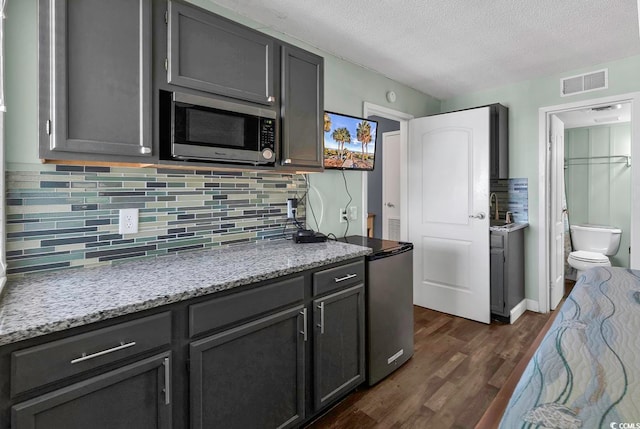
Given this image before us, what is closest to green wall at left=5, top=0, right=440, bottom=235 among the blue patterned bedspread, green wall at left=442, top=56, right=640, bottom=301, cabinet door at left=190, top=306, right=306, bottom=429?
green wall at left=442, top=56, right=640, bottom=301

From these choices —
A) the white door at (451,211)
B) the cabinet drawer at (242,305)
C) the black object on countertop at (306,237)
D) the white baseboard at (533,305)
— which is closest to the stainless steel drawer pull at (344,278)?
the cabinet drawer at (242,305)

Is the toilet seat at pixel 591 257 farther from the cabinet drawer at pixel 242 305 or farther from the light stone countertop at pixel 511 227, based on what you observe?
the cabinet drawer at pixel 242 305

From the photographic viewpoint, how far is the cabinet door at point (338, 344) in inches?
69.5

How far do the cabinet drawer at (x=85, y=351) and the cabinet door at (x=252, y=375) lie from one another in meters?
0.18

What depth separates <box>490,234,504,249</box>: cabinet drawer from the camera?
10.2 feet

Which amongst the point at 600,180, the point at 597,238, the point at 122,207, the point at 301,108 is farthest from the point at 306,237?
the point at 600,180

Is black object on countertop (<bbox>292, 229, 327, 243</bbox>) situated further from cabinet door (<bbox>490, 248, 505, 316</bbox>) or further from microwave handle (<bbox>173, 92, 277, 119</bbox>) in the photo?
cabinet door (<bbox>490, 248, 505, 316</bbox>)

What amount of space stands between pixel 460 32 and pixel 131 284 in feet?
8.57

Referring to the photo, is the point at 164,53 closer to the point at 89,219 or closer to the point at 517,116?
the point at 89,219

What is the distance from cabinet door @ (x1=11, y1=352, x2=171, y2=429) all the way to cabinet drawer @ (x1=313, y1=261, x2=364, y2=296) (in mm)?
800

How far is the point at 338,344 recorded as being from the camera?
1881mm

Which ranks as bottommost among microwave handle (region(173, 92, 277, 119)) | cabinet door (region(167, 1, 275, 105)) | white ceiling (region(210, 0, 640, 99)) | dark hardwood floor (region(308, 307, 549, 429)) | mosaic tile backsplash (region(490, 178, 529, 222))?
dark hardwood floor (region(308, 307, 549, 429))

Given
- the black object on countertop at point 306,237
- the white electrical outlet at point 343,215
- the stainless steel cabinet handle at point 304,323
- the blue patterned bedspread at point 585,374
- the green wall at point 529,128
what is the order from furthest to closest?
the green wall at point 529,128, the white electrical outlet at point 343,215, the black object on countertop at point 306,237, the stainless steel cabinet handle at point 304,323, the blue patterned bedspread at point 585,374

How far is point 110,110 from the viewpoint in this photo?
1.38 meters
